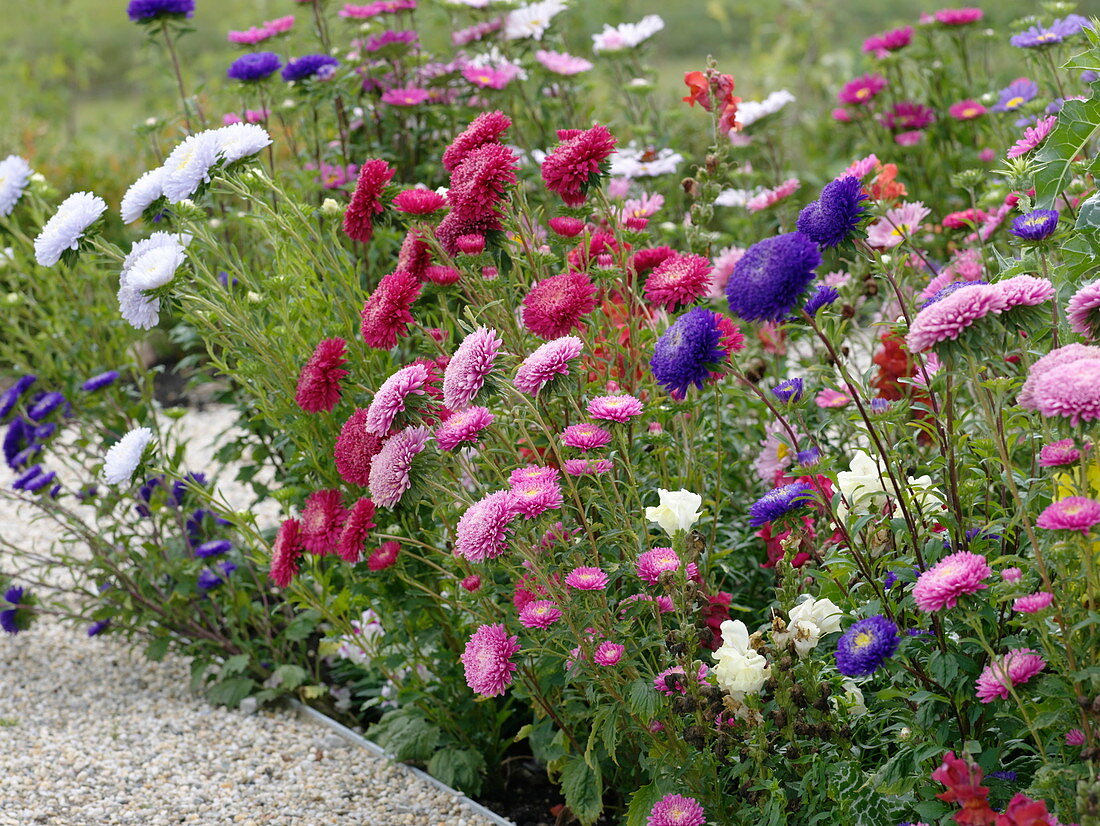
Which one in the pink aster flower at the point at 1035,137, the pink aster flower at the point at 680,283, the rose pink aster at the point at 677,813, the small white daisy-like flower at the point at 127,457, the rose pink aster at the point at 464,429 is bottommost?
the rose pink aster at the point at 677,813

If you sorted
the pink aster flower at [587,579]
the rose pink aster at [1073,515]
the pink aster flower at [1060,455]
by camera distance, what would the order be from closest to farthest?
the rose pink aster at [1073,515]
the pink aster flower at [1060,455]
the pink aster flower at [587,579]

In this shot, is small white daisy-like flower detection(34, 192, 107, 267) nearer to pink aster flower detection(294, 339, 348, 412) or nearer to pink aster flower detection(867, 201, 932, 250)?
pink aster flower detection(294, 339, 348, 412)

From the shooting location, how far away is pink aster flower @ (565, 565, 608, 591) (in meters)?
1.78

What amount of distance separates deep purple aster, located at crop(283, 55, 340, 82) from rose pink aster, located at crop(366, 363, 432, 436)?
66.1 inches

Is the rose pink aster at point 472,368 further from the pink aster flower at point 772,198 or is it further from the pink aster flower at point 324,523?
the pink aster flower at point 772,198

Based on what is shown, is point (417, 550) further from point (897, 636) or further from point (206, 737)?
point (897, 636)

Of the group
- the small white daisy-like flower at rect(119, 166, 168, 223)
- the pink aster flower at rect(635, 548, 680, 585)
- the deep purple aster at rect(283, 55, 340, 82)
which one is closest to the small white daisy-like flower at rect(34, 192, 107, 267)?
the small white daisy-like flower at rect(119, 166, 168, 223)

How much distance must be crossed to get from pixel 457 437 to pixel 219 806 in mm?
1221

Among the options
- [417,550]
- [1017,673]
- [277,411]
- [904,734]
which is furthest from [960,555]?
[277,411]

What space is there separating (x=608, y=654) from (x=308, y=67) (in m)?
2.07

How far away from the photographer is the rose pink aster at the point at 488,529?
1688mm

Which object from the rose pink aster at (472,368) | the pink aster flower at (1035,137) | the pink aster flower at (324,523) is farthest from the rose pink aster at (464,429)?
the pink aster flower at (1035,137)

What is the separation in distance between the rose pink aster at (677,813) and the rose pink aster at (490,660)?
33cm

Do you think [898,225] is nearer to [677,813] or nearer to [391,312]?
[391,312]
